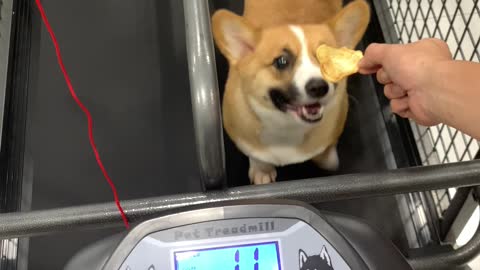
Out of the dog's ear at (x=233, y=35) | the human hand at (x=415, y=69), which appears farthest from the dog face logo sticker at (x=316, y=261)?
the dog's ear at (x=233, y=35)

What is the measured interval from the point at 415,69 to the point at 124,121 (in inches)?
38.3

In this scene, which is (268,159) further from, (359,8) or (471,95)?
(471,95)

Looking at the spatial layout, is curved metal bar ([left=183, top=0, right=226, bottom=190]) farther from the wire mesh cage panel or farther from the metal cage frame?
the wire mesh cage panel

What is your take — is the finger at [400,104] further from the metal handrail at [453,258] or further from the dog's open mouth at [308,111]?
the dog's open mouth at [308,111]

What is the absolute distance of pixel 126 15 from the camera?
1670mm

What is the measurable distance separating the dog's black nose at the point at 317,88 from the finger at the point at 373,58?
0.28m

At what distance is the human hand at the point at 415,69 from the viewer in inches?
27.3

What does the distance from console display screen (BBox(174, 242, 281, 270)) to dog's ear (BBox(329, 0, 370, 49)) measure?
74 cm

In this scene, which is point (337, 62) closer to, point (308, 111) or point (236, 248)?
point (308, 111)

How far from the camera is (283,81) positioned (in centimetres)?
120

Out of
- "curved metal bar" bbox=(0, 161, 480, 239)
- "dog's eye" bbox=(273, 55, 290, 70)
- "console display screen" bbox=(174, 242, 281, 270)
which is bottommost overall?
"console display screen" bbox=(174, 242, 281, 270)

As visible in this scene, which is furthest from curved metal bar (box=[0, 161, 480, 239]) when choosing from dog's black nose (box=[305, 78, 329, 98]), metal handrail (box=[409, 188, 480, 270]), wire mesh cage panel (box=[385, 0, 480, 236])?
wire mesh cage panel (box=[385, 0, 480, 236])

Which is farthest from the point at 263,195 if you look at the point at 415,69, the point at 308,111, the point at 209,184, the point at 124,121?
the point at 124,121

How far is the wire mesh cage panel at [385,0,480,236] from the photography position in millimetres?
1289
